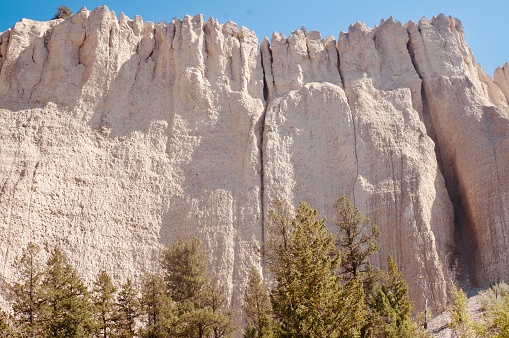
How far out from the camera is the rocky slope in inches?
1225

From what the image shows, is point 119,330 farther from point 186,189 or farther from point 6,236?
point 186,189

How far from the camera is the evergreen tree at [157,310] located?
2154 centimetres

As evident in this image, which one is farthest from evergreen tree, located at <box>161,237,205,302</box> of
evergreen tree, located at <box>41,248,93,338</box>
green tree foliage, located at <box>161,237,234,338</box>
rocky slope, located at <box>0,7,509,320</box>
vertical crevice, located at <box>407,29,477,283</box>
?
vertical crevice, located at <box>407,29,477,283</box>

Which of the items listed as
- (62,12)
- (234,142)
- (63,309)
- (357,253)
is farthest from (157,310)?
(62,12)

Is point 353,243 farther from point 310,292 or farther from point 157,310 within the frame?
point 157,310

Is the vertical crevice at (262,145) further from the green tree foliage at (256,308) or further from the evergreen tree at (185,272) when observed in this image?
the evergreen tree at (185,272)

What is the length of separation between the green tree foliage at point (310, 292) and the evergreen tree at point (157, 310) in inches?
238

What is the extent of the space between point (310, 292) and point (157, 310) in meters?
8.61

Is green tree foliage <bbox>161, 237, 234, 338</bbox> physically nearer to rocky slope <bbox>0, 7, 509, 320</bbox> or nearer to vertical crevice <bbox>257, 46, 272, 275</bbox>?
rocky slope <bbox>0, 7, 509, 320</bbox>

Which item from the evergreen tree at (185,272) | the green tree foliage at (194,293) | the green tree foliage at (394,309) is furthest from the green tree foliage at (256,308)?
the green tree foliage at (394,309)

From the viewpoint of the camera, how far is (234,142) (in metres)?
36.0

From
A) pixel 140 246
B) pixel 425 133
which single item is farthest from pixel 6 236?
pixel 425 133

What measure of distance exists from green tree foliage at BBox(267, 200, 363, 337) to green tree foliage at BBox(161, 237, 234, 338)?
5887mm

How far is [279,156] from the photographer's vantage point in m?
35.2
